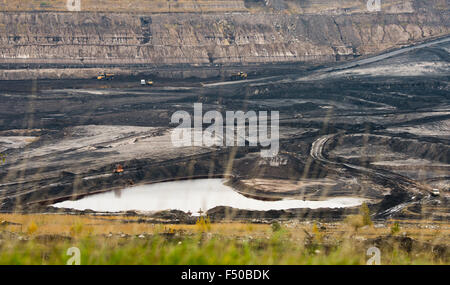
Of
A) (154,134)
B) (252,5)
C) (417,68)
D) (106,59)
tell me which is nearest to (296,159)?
(154,134)

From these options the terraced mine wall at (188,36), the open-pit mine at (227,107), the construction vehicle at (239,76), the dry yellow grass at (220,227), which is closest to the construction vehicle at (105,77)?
the open-pit mine at (227,107)

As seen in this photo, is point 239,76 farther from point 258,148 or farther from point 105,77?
point 258,148

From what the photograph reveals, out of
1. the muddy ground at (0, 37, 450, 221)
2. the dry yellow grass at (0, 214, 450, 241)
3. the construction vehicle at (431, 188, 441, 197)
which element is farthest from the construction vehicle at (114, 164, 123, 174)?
the construction vehicle at (431, 188, 441, 197)

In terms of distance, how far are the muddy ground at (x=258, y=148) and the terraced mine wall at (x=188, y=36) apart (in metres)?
8.70

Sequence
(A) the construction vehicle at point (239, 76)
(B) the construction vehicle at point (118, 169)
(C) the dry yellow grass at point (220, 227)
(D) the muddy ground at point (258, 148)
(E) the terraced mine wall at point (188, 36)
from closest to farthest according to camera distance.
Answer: (C) the dry yellow grass at point (220, 227) → (D) the muddy ground at point (258, 148) → (B) the construction vehicle at point (118, 169) → (A) the construction vehicle at point (239, 76) → (E) the terraced mine wall at point (188, 36)

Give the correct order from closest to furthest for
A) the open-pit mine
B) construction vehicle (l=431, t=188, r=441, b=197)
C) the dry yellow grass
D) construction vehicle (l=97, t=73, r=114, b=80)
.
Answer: the dry yellow grass → construction vehicle (l=431, t=188, r=441, b=197) → the open-pit mine → construction vehicle (l=97, t=73, r=114, b=80)

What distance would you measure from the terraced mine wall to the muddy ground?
8.70 m

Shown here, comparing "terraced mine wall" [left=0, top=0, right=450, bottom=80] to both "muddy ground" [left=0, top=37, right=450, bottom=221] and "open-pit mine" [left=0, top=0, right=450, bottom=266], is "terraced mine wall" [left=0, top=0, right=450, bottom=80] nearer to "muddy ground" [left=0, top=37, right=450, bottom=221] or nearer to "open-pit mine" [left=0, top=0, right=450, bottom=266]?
"open-pit mine" [left=0, top=0, right=450, bottom=266]

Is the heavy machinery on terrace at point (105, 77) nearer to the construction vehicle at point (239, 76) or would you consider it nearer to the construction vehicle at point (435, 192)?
the construction vehicle at point (239, 76)

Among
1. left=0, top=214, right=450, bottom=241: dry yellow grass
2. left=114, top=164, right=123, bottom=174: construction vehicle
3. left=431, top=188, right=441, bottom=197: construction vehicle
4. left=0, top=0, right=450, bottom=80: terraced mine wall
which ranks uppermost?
left=0, top=0, right=450, bottom=80: terraced mine wall

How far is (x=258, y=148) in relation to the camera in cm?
Result: 4684

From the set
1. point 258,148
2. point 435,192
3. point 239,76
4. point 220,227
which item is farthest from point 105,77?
point 220,227

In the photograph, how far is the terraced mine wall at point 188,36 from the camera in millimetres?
81312

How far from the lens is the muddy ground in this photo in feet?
121
